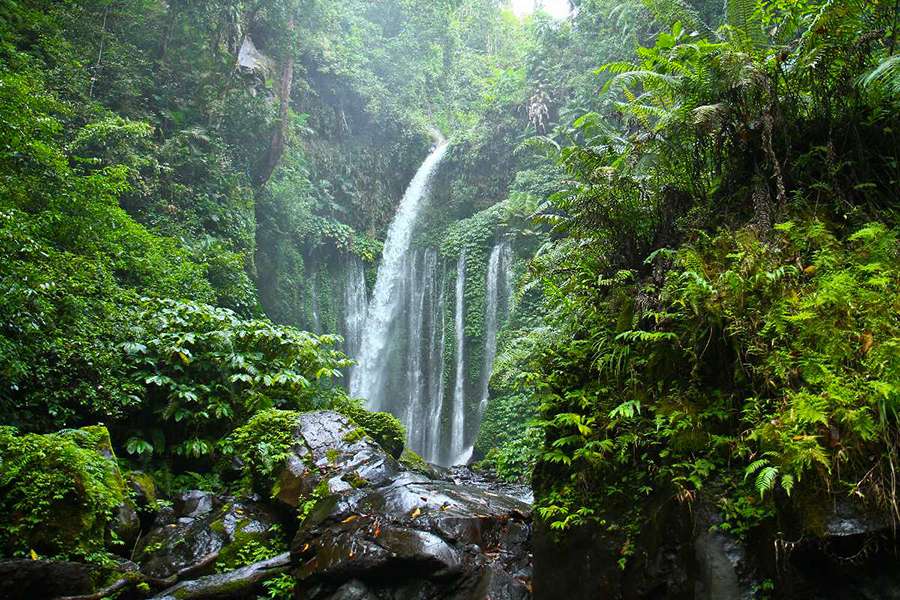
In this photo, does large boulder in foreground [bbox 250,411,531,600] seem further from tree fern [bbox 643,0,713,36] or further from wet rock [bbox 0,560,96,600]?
tree fern [bbox 643,0,713,36]

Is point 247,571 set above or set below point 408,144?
below

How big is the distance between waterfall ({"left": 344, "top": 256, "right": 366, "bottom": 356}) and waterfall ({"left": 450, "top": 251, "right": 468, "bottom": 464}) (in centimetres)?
417

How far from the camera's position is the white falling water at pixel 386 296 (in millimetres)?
18995

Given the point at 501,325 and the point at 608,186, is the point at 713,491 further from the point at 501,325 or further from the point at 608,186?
the point at 501,325

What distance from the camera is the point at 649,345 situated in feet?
12.2

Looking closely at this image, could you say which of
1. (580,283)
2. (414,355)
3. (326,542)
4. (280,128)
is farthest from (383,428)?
(280,128)

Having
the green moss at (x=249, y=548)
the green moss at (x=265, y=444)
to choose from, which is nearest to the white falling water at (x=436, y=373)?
the green moss at (x=265, y=444)

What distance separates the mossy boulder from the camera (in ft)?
15.3

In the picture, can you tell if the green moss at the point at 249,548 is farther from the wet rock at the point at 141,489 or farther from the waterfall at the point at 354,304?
the waterfall at the point at 354,304

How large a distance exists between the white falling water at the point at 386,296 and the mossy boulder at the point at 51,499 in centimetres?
1321

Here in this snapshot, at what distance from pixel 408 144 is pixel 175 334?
17.4 m

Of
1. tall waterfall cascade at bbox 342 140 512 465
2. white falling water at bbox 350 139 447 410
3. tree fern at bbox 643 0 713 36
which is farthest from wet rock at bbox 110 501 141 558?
white falling water at bbox 350 139 447 410

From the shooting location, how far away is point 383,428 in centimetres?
841

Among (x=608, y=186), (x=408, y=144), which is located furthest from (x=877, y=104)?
(x=408, y=144)
